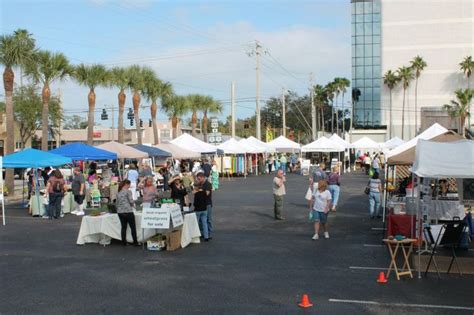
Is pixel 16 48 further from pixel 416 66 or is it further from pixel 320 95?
pixel 320 95

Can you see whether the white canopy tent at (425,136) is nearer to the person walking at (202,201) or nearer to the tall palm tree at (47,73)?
the person walking at (202,201)

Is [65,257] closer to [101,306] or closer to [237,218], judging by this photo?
[101,306]

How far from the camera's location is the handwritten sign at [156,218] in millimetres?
12835

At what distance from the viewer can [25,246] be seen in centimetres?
1363

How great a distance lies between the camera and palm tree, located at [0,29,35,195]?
28203 millimetres

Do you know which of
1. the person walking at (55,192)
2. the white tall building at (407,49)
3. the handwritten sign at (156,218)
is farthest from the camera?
the white tall building at (407,49)

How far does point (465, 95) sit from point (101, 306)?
204 feet

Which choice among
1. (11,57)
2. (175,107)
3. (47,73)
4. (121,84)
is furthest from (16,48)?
(175,107)

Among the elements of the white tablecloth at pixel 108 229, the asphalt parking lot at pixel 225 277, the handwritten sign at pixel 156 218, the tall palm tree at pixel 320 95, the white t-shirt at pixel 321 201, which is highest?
the tall palm tree at pixel 320 95

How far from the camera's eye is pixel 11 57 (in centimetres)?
2842

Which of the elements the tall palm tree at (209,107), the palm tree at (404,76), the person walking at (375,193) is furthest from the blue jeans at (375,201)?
the palm tree at (404,76)

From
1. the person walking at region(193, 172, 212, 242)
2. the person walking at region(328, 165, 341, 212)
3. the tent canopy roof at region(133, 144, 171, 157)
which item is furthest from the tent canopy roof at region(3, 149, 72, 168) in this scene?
the tent canopy roof at region(133, 144, 171, 157)

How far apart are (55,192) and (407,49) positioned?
6407cm

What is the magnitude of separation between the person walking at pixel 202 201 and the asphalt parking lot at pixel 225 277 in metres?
0.50
